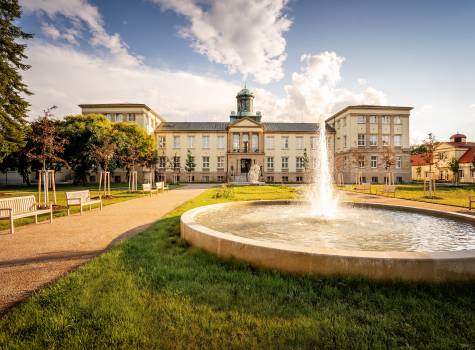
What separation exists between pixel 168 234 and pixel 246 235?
7.32ft

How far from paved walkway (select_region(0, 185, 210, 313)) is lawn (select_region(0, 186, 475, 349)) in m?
0.65

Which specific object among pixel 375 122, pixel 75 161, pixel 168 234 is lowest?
pixel 168 234

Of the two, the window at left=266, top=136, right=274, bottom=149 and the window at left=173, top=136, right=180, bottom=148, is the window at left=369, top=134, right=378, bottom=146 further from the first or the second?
the window at left=173, top=136, right=180, bottom=148

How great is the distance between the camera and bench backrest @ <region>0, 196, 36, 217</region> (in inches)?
312

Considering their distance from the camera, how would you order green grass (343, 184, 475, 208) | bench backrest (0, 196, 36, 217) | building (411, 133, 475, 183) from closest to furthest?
bench backrest (0, 196, 36, 217), green grass (343, 184, 475, 208), building (411, 133, 475, 183)

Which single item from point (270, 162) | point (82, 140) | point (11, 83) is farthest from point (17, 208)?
point (270, 162)

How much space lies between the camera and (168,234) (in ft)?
22.2

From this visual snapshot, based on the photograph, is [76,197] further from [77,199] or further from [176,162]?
[176,162]

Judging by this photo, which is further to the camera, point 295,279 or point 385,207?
point 385,207

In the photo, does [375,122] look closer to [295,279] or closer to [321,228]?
[321,228]

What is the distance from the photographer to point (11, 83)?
23.1 metres

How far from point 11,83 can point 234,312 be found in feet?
102

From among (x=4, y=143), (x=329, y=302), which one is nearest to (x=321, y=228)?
(x=329, y=302)

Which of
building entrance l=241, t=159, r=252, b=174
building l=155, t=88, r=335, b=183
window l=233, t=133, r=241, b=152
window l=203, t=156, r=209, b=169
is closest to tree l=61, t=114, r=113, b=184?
building l=155, t=88, r=335, b=183
